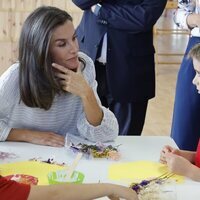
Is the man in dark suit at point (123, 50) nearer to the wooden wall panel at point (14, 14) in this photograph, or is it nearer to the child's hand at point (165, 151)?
the child's hand at point (165, 151)

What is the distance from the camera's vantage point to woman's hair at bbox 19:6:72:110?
70.2 inches

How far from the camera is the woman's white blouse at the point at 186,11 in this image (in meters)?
2.35

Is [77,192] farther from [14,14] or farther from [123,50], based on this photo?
[14,14]

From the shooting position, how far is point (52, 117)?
189cm

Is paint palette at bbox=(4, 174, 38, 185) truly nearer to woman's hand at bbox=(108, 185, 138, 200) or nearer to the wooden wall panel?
woman's hand at bbox=(108, 185, 138, 200)

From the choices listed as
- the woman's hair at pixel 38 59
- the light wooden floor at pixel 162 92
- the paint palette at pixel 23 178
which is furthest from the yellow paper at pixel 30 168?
the light wooden floor at pixel 162 92

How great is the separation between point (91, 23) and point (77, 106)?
738 mm

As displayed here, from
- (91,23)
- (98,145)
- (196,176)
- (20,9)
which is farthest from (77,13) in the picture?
(196,176)

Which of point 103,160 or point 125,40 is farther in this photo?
point 125,40

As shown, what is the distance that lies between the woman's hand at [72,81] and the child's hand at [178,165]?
1.51 feet

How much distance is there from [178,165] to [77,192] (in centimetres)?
51

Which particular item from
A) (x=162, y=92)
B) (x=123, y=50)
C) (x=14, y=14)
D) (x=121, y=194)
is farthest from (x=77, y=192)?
(x=162, y=92)

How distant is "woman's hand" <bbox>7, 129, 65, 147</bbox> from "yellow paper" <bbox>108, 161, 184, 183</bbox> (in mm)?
292

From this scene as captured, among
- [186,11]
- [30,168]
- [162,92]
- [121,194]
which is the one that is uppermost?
[186,11]
